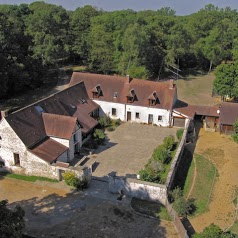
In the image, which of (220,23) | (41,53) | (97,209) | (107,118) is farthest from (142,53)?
(97,209)

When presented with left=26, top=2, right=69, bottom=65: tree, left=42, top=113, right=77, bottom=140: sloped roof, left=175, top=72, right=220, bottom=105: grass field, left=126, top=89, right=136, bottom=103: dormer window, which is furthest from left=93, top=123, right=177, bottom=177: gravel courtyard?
left=26, top=2, right=69, bottom=65: tree

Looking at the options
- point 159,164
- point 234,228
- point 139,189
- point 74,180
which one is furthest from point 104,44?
point 234,228

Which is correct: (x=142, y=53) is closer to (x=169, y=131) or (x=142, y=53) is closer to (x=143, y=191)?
(x=169, y=131)

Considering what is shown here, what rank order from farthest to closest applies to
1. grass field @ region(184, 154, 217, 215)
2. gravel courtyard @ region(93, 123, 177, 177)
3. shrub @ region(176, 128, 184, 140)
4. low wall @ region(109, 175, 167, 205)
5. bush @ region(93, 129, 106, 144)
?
1. shrub @ region(176, 128, 184, 140)
2. bush @ region(93, 129, 106, 144)
3. gravel courtyard @ region(93, 123, 177, 177)
4. grass field @ region(184, 154, 217, 215)
5. low wall @ region(109, 175, 167, 205)

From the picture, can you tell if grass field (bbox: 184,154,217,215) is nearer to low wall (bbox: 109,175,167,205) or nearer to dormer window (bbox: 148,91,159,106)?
low wall (bbox: 109,175,167,205)

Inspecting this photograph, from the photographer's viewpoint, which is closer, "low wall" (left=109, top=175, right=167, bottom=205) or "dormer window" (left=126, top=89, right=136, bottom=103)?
"low wall" (left=109, top=175, right=167, bottom=205)

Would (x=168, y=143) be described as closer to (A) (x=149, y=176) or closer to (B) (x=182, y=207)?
(A) (x=149, y=176)
